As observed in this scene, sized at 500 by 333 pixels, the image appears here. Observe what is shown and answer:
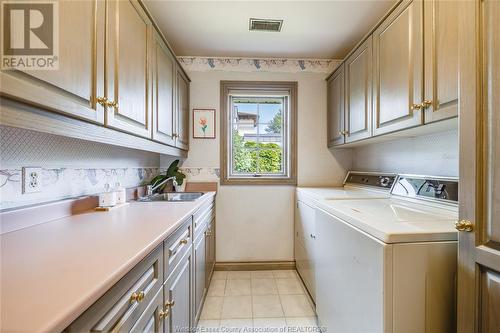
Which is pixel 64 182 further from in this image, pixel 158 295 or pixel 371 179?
pixel 371 179

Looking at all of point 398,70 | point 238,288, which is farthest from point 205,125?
point 398,70

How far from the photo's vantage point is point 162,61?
169cm

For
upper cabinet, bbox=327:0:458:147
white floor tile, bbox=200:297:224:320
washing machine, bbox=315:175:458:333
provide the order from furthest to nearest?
white floor tile, bbox=200:297:224:320
upper cabinet, bbox=327:0:458:147
washing machine, bbox=315:175:458:333

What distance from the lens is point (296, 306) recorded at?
6.28 ft

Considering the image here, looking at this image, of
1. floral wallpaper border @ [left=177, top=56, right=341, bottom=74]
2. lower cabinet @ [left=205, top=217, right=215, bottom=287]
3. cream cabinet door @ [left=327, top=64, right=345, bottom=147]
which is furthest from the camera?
floral wallpaper border @ [left=177, top=56, right=341, bottom=74]

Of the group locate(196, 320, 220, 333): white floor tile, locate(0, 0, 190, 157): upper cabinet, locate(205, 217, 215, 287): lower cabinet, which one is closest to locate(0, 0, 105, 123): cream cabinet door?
locate(0, 0, 190, 157): upper cabinet

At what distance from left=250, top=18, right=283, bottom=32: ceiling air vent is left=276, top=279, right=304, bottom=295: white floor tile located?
8.00 ft

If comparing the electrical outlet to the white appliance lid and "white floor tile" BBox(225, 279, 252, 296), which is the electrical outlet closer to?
the white appliance lid

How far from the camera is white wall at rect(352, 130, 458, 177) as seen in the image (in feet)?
4.69

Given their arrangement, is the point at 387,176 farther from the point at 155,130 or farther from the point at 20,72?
the point at 20,72

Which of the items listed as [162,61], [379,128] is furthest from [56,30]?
[379,128]

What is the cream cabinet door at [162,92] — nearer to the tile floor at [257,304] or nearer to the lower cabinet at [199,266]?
the lower cabinet at [199,266]

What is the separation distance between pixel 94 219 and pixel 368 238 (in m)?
1.31

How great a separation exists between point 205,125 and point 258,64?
3.07 ft
